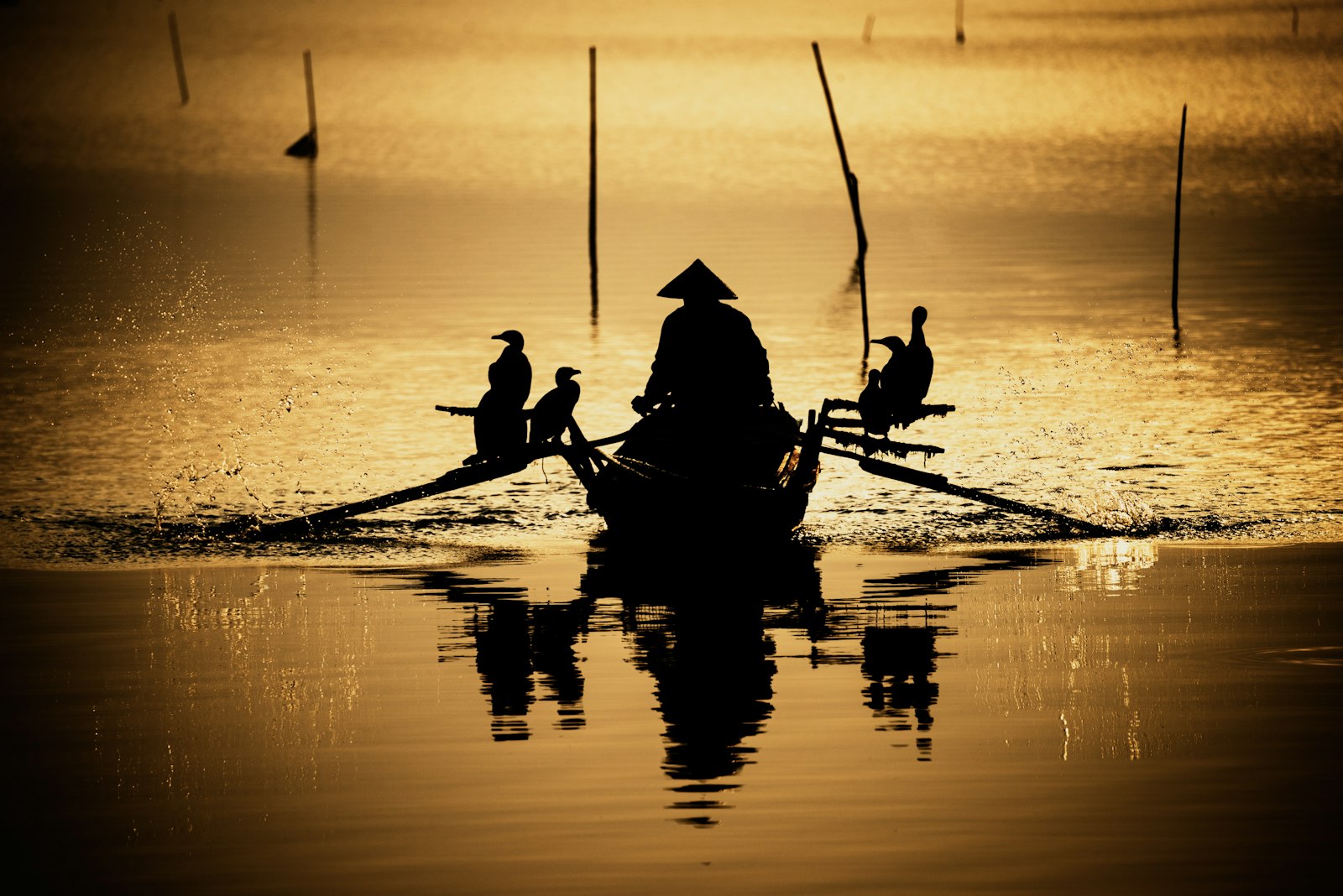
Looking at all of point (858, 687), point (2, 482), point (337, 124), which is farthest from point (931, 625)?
point (337, 124)

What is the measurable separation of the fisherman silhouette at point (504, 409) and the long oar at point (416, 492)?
11cm

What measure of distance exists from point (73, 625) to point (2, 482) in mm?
5973

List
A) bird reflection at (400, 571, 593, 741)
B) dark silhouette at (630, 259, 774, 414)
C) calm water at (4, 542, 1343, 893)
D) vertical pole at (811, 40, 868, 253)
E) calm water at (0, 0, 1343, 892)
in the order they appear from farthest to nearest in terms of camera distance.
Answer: vertical pole at (811, 40, 868, 253) < dark silhouette at (630, 259, 774, 414) < bird reflection at (400, 571, 593, 741) < calm water at (0, 0, 1343, 892) < calm water at (4, 542, 1343, 893)

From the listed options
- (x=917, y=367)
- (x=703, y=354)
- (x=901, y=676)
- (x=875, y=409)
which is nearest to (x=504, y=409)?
(x=703, y=354)

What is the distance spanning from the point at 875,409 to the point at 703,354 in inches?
51.2

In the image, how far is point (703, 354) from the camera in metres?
15.5

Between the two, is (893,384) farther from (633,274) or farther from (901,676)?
(633,274)

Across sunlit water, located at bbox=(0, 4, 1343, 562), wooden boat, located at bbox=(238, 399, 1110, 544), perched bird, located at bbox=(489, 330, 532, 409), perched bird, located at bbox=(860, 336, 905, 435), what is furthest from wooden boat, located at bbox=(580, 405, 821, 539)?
sunlit water, located at bbox=(0, 4, 1343, 562)

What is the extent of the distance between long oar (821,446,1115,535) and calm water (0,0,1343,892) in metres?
0.27

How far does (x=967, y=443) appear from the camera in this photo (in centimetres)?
2062

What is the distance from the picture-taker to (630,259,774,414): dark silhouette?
609 inches

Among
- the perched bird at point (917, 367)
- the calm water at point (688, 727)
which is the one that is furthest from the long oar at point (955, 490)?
the calm water at point (688, 727)

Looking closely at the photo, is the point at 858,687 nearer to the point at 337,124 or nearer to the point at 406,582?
the point at 406,582

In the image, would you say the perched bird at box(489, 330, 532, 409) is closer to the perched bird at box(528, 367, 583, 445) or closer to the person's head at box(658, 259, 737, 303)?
the perched bird at box(528, 367, 583, 445)
